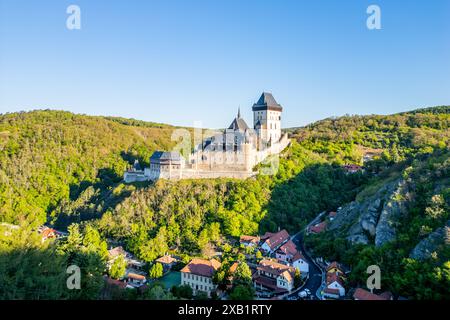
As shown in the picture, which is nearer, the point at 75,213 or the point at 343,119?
the point at 75,213

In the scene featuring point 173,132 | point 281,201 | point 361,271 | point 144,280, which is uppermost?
point 173,132

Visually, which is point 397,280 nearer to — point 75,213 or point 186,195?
point 186,195

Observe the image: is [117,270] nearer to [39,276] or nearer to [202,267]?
[202,267]

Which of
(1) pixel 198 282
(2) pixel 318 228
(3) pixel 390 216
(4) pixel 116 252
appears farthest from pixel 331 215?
(4) pixel 116 252

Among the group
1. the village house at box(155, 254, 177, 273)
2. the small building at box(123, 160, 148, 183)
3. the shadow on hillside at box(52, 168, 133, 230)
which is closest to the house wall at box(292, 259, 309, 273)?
the village house at box(155, 254, 177, 273)
